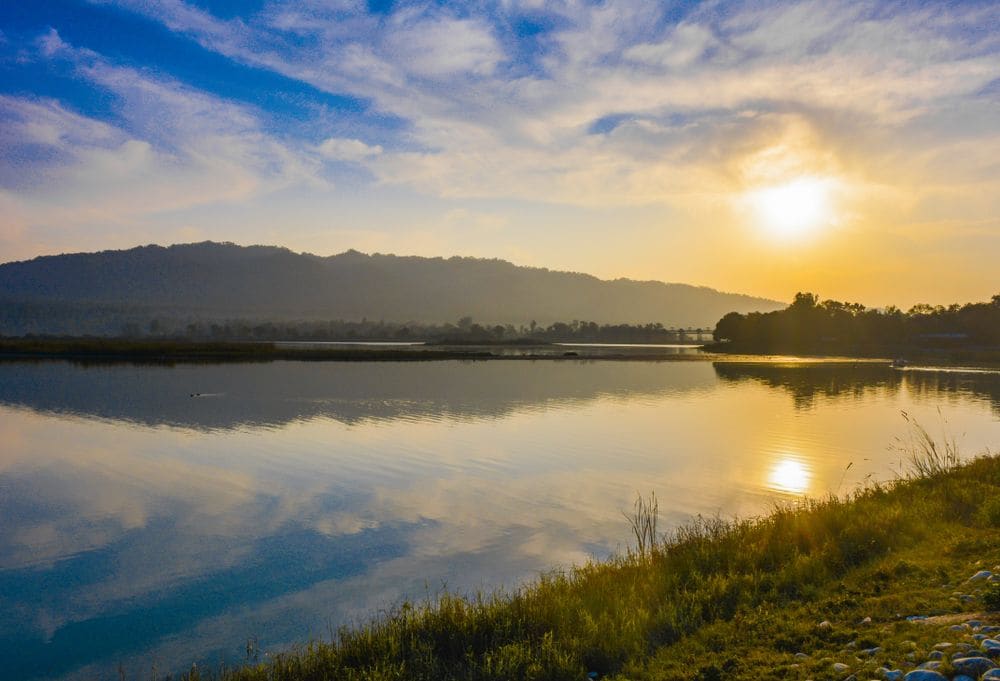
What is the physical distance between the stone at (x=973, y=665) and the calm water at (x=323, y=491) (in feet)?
31.9

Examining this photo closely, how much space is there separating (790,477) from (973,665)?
21.6m

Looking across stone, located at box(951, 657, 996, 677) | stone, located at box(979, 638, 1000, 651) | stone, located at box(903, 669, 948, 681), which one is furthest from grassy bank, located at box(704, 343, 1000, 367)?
stone, located at box(903, 669, 948, 681)

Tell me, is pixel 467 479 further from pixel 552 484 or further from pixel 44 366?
pixel 44 366

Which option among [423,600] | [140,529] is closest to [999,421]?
[423,600]

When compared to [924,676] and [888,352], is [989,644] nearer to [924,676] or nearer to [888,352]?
[924,676]

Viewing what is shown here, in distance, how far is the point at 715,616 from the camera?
11648 millimetres

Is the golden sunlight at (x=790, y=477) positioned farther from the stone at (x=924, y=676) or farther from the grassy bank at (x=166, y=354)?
the grassy bank at (x=166, y=354)

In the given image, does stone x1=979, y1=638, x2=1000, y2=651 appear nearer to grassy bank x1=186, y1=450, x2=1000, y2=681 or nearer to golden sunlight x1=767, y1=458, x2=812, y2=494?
grassy bank x1=186, y1=450, x2=1000, y2=681

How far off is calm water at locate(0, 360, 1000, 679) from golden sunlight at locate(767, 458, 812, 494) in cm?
20

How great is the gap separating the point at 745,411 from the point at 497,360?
278 ft

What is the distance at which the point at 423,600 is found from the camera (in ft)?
48.7

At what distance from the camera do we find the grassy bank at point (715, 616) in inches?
376

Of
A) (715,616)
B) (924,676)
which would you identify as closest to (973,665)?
(924,676)

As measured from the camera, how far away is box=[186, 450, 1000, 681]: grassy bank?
954 cm
